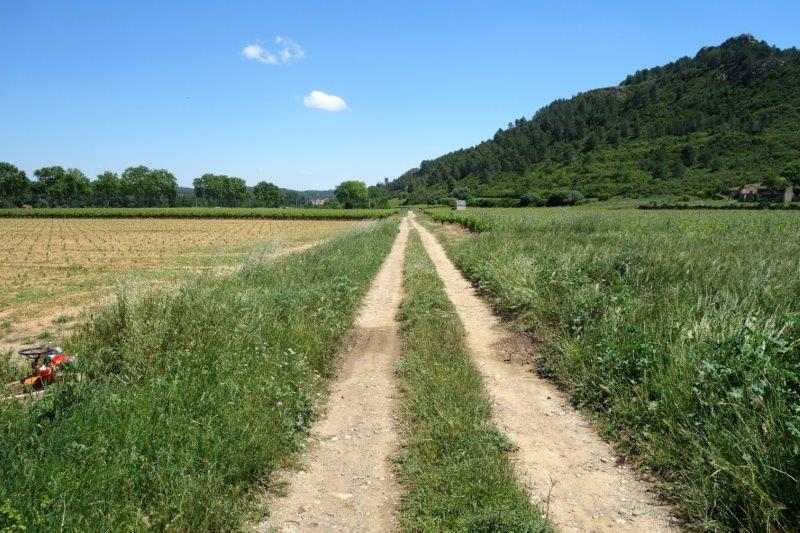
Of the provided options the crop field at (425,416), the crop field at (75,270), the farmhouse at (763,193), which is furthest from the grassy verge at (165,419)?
the farmhouse at (763,193)

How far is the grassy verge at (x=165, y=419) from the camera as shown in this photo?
3.33 metres

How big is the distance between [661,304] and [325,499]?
244 inches

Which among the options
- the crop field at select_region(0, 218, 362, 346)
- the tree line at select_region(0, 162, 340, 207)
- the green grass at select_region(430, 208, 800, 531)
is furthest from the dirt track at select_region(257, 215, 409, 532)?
the tree line at select_region(0, 162, 340, 207)

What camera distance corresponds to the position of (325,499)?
4.23m

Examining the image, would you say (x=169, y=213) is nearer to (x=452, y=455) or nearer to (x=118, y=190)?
(x=118, y=190)

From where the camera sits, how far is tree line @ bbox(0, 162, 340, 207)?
413ft

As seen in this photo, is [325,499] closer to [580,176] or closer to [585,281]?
[585,281]

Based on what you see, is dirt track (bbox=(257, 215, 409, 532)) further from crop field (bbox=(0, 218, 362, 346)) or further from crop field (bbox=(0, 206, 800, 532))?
crop field (bbox=(0, 218, 362, 346))

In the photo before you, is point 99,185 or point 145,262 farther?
point 99,185

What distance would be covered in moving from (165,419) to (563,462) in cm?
390

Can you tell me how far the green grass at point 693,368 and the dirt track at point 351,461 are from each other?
8.34 ft

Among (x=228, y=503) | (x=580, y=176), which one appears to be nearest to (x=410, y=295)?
(x=228, y=503)

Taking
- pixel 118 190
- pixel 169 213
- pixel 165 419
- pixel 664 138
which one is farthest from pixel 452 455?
pixel 118 190

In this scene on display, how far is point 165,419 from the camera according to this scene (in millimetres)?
4402
